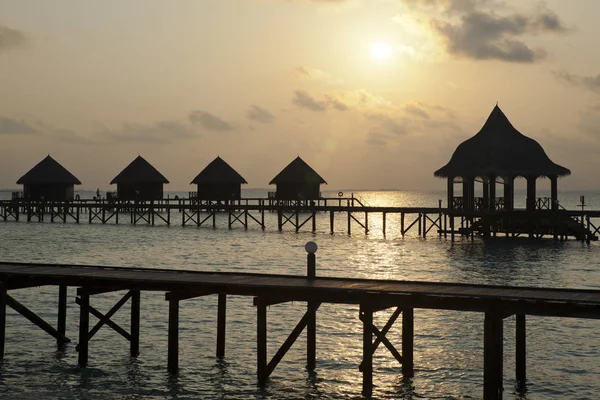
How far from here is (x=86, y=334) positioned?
670 inches

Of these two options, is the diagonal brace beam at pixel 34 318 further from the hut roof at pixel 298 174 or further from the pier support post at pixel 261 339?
the hut roof at pixel 298 174

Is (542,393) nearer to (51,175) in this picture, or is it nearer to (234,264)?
(234,264)

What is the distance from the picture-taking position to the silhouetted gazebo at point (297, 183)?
76.4 meters

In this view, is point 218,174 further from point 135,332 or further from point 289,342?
point 289,342

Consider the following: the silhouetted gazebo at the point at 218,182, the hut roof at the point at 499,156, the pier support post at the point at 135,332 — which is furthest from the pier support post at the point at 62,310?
the silhouetted gazebo at the point at 218,182

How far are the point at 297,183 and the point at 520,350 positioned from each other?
2410 inches

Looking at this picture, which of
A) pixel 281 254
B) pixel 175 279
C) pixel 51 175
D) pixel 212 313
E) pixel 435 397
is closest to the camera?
pixel 435 397

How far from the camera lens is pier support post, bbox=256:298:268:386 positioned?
49.2 ft

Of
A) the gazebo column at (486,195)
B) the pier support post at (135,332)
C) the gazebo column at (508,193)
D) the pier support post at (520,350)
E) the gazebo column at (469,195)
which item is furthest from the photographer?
the gazebo column at (469,195)

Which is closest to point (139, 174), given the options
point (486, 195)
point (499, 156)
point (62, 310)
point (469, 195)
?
point (486, 195)

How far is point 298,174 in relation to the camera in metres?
76.8

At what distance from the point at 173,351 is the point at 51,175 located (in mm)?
68882

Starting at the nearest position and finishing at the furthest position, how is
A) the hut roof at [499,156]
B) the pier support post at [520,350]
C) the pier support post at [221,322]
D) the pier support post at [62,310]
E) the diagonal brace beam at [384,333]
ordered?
the diagonal brace beam at [384,333]
the pier support post at [520,350]
the pier support post at [221,322]
the pier support post at [62,310]
the hut roof at [499,156]

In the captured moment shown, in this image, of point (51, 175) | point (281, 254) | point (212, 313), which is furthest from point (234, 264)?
point (51, 175)
